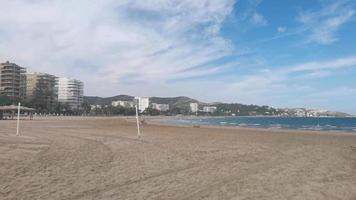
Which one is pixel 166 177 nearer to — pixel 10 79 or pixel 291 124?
pixel 291 124

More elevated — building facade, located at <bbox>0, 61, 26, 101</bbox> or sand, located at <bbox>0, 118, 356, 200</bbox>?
building facade, located at <bbox>0, 61, 26, 101</bbox>

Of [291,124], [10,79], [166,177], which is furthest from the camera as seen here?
[10,79]

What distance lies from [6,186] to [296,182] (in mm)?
5997

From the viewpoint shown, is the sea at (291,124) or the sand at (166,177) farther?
the sea at (291,124)

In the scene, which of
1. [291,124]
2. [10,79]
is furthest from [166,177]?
[10,79]

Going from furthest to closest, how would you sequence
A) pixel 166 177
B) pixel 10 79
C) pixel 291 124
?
pixel 10 79, pixel 291 124, pixel 166 177

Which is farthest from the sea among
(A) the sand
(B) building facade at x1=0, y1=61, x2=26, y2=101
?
(B) building facade at x1=0, y1=61, x2=26, y2=101

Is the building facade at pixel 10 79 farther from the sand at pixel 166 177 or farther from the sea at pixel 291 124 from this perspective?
the sand at pixel 166 177

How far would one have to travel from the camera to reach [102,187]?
8586mm

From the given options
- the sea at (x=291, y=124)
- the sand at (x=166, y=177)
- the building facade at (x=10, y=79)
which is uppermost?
the building facade at (x=10, y=79)

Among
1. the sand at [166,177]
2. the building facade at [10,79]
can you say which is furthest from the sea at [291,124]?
the building facade at [10,79]

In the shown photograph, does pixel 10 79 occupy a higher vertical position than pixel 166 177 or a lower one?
higher

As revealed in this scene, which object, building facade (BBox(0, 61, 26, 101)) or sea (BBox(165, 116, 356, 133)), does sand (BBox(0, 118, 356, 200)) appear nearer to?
sea (BBox(165, 116, 356, 133))

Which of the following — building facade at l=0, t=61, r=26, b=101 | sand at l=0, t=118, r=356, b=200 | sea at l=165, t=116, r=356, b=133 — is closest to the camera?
sand at l=0, t=118, r=356, b=200
